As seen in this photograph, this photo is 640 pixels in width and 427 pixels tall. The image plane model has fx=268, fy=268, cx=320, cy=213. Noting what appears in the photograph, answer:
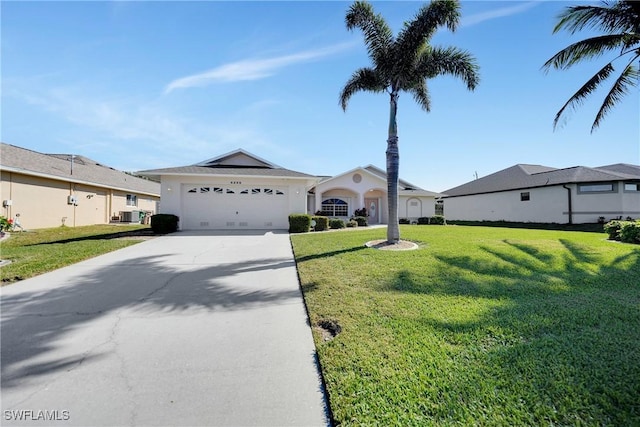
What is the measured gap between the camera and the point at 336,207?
2397 cm

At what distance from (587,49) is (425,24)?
6499 mm

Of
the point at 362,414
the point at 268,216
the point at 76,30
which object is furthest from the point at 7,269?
the point at 268,216

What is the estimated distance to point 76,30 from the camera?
7941 millimetres

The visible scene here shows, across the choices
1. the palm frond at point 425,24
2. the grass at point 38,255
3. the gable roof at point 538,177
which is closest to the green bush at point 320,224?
the grass at point 38,255

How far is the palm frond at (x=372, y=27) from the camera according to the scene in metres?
9.41

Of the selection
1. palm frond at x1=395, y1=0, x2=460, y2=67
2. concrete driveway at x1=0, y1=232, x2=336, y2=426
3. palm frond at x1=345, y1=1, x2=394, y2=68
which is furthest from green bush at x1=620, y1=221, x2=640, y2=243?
concrete driveway at x1=0, y1=232, x2=336, y2=426

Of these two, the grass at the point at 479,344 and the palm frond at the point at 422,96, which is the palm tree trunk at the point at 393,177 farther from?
the palm frond at the point at 422,96

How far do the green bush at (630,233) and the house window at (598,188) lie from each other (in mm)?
11863

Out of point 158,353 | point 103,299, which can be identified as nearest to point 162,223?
point 103,299

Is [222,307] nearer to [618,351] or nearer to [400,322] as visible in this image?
[400,322]

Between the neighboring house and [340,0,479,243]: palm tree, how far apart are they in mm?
17196

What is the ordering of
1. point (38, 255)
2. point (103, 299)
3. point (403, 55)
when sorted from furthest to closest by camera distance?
point (403, 55)
point (38, 255)
point (103, 299)

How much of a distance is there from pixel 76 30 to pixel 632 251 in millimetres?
18348

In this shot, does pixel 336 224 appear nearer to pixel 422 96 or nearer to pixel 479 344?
pixel 422 96
